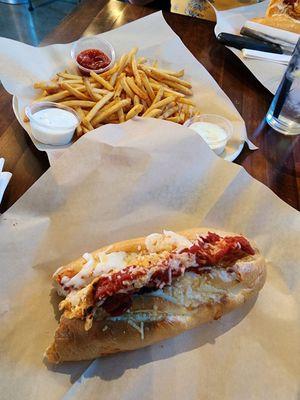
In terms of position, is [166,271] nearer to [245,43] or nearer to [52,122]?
[52,122]

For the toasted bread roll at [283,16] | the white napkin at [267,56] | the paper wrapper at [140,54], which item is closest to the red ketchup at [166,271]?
the paper wrapper at [140,54]

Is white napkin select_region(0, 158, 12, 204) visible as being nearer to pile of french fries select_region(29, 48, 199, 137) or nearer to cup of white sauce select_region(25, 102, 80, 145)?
cup of white sauce select_region(25, 102, 80, 145)

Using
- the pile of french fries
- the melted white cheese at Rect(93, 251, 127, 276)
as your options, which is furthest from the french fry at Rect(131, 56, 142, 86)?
the melted white cheese at Rect(93, 251, 127, 276)

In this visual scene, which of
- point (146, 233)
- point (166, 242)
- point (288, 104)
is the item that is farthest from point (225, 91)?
point (166, 242)

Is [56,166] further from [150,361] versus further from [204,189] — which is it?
[150,361]

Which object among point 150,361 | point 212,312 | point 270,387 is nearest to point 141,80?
point 212,312
